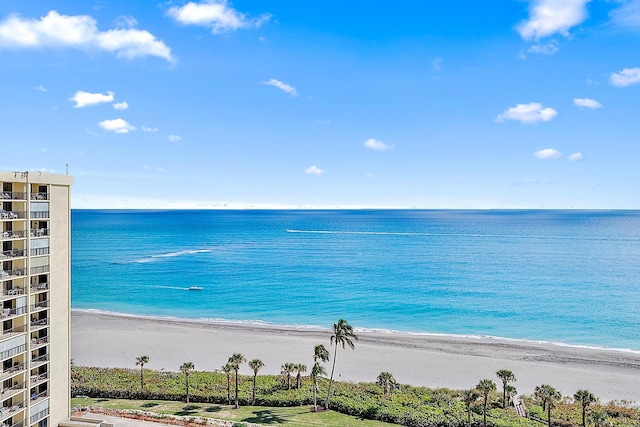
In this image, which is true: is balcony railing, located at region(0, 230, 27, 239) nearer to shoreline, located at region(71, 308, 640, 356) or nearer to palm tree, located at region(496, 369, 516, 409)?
palm tree, located at region(496, 369, 516, 409)

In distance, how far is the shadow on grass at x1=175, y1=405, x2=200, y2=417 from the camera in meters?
35.2

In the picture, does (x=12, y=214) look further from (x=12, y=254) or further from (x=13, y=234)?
(x=12, y=254)

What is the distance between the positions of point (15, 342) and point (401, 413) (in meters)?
25.0

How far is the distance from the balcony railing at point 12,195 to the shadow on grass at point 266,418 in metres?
20.3

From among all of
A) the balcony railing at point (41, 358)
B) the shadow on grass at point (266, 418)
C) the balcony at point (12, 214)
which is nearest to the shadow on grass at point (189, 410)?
the shadow on grass at point (266, 418)

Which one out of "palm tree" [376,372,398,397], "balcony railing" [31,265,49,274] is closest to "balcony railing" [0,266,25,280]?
"balcony railing" [31,265,49,274]

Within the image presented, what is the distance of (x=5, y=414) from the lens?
24.5 meters

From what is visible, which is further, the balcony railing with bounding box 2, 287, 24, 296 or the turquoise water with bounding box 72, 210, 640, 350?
the turquoise water with bounding box 72, 210, 640, 350

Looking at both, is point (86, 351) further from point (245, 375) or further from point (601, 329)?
point (601, 329)

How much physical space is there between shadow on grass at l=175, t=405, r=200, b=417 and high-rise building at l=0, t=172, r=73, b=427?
8403mm

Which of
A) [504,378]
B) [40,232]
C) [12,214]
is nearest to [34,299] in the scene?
[40,232]

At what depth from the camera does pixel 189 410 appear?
3606 cm

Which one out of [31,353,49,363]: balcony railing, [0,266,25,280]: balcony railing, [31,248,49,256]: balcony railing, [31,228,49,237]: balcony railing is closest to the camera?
[0,266,25,280]: balcony railing

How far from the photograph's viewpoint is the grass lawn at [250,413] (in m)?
34.1
